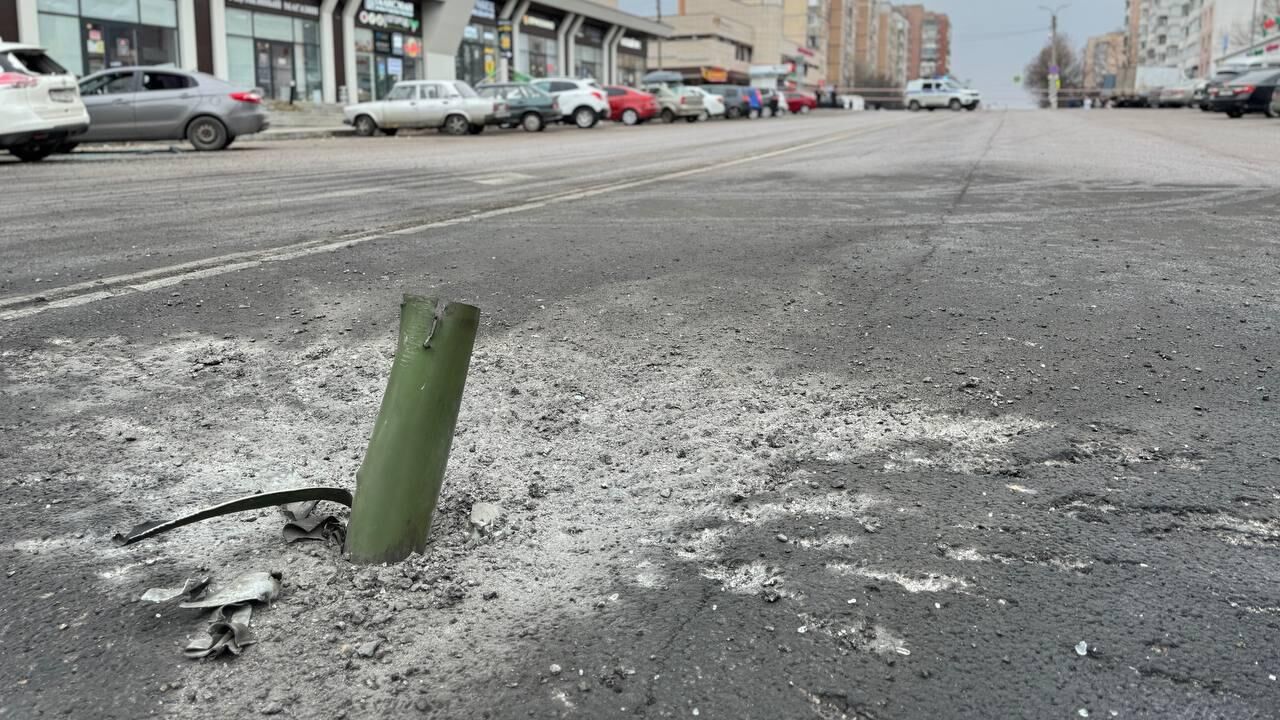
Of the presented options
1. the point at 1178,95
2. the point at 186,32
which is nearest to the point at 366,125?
A: the point at 186,32

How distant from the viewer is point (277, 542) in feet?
8.71

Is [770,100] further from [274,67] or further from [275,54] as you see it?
[274,67]

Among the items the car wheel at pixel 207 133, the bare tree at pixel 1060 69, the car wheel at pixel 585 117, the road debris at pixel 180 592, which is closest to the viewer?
the road debris at pixel 180 592

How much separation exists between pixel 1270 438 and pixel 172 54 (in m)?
36.4

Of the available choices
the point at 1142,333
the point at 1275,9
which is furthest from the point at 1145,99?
the point at 1142,333

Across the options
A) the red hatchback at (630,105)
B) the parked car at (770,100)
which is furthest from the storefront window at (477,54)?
the parked car at (770,100)

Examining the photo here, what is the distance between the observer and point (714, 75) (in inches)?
3627

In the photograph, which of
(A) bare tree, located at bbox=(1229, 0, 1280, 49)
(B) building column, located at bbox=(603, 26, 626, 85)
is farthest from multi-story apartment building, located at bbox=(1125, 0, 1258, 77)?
(B) building column, located at bbox=(603, 26, 626, 85)

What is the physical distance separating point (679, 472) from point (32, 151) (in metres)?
16.4

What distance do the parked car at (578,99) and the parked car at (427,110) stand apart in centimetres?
505

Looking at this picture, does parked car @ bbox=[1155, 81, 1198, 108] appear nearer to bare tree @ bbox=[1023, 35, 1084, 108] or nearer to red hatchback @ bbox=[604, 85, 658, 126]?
red hatchback @ bbox=[604, 85, 658, 126]

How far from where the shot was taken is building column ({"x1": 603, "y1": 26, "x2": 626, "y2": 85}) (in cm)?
6744

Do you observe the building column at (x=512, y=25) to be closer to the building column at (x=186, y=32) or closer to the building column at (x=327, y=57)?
the building column at (x=327, y=57)

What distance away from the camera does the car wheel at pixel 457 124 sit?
1119 inches
